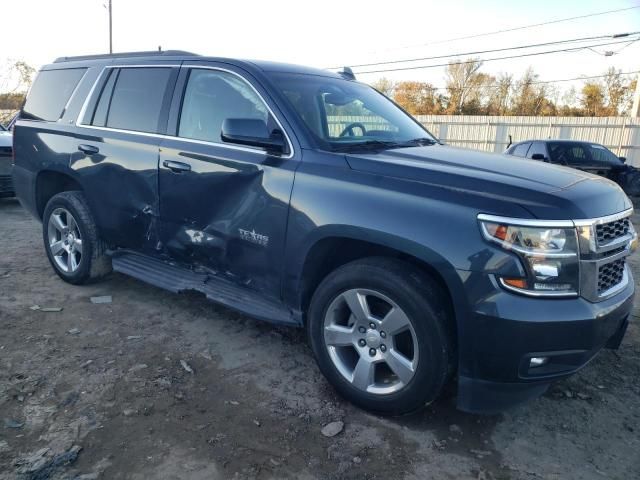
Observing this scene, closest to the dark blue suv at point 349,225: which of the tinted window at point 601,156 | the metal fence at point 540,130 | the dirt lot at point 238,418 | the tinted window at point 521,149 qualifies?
the dirt lot at point 238,418

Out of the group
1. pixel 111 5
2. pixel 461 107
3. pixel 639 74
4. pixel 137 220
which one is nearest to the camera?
pixel 137 220

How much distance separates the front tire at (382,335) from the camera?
2.54 metres

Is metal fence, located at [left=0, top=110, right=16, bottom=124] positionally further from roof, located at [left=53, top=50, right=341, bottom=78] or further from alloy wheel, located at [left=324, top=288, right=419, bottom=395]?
alloy wheel, located at [left=324, top=288, right=419, bottom=395]

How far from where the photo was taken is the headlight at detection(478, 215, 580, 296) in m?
2.32

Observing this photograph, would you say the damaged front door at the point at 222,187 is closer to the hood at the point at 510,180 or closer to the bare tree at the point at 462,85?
the hood at the point at 510,180

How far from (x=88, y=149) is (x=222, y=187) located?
1.63 meters

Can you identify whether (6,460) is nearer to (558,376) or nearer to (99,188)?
(99,188)

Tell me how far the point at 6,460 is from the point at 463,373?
7.31ft

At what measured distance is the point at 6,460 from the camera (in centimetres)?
239

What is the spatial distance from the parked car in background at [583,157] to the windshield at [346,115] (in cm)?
863

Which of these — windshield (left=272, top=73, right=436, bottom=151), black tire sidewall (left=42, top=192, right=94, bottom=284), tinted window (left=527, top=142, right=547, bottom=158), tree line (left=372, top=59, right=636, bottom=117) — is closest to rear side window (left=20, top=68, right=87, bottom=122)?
black tire sidewall (left=42, top=192, right=94, bottom=284)

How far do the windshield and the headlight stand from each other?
1.17m

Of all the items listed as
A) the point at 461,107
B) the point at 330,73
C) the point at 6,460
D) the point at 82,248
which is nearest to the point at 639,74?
the point at 461,107

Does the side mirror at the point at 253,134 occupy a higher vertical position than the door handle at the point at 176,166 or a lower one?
higher
